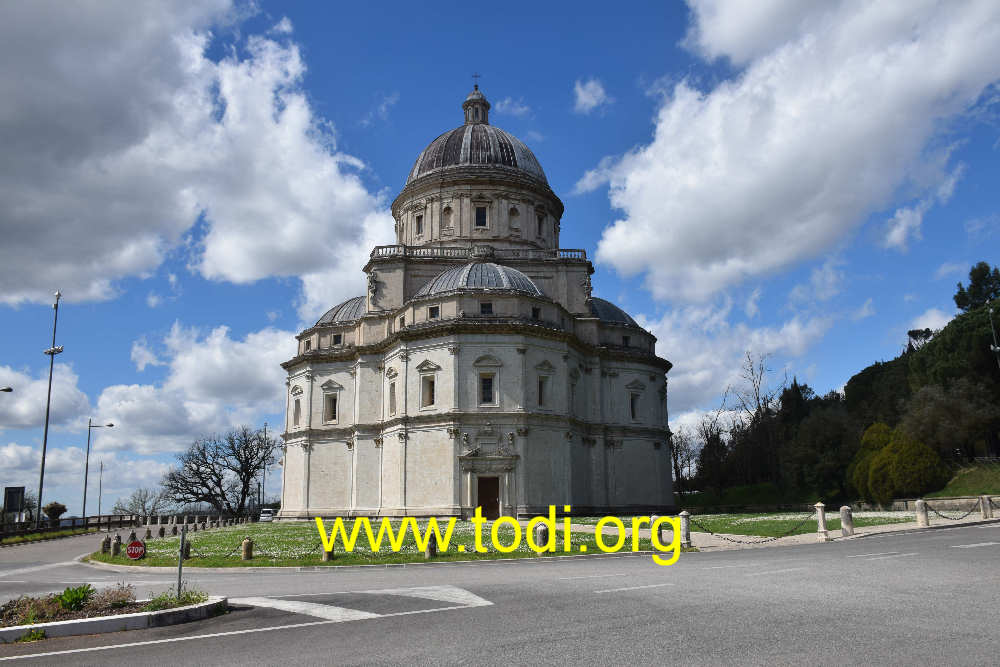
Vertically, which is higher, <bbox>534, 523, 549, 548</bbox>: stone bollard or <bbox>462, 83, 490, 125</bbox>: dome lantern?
<bbox>462, 83, 490, 125</bbox>: dome lantern

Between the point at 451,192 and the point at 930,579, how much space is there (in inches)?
1898

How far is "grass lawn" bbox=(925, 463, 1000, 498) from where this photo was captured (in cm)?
4361

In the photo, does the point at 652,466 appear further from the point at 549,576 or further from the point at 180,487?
the point at 180,487

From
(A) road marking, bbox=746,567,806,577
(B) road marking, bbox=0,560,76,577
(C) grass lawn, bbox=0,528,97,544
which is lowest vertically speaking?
(B) road marking, bbox=0,560,76,577

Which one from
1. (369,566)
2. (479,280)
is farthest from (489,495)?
(369,566)

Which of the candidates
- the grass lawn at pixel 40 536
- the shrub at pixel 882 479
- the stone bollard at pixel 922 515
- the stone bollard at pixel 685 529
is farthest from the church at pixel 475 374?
the stone bollard at pixel 922 515

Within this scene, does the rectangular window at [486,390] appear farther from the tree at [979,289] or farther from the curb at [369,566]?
the tree at [979,289]

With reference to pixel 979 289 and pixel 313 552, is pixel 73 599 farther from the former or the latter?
pixel 979 289

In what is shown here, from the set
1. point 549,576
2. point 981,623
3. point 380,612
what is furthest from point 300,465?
point 981,623

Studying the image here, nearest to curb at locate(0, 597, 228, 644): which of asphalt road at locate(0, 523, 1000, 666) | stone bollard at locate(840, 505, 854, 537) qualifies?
asphalt road at locate(0, 523, 1000, 666)

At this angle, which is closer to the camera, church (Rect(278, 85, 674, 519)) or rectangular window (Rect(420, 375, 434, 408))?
church (Rect(278, 85, 674, 519))

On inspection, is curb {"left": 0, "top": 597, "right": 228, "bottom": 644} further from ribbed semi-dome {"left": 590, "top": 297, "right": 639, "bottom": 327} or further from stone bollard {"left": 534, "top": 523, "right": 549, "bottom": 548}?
ribbed semi-dome {"left": 590, "top": 297, "right": 639, "bottom": 327}

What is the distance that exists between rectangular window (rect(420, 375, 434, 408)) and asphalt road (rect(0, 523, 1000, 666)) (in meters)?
29.7

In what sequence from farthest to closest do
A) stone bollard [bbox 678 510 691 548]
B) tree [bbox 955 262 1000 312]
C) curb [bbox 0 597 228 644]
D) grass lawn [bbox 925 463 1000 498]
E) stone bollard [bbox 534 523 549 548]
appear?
tree [bbox 955 262 1000 312], grass lawn [bbox 925 463 1000 498], stone bollard [bbox 678 510 691 548], stone bollard [bbox 534 523 549 548], curb [bbox 0 597 228 644]
